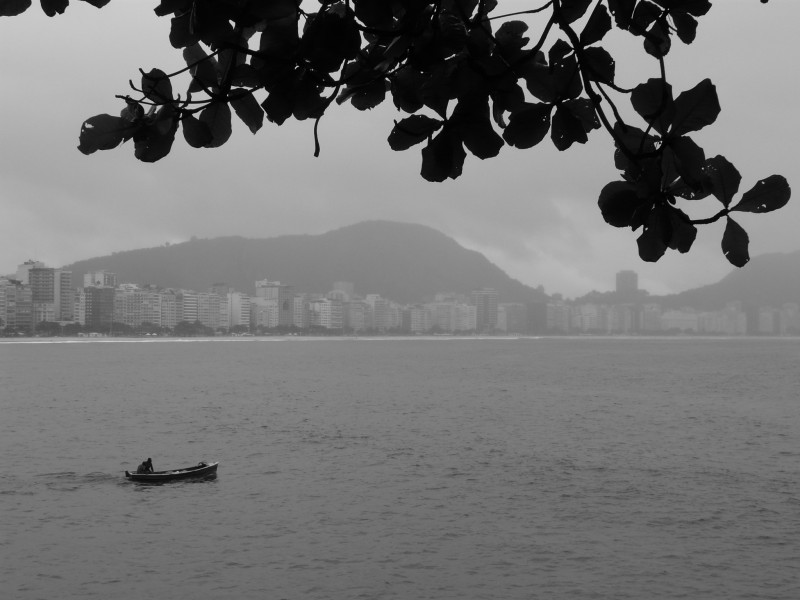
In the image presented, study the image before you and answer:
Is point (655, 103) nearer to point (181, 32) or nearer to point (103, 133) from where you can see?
point (181, 32)

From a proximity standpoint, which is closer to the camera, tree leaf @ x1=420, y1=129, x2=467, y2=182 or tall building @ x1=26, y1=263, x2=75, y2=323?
tree leaf @ x1=420, y1=129, x2=467, y2=182

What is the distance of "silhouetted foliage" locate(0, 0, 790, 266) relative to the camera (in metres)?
1.79

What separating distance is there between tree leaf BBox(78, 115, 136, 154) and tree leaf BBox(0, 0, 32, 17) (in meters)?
0.28

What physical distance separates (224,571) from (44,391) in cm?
5941

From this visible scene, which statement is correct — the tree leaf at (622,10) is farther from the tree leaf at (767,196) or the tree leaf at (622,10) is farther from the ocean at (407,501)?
the ocean at (407,501)

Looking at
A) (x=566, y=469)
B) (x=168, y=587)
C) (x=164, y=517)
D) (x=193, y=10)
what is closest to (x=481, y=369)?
(x=566, y=469)

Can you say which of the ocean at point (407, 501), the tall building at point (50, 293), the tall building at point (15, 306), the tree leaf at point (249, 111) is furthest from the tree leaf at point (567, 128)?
the tall building at point (50, 293)

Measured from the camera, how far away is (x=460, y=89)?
80.8 inches

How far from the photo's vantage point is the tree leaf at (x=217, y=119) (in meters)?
2.10

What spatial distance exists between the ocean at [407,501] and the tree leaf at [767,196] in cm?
1823

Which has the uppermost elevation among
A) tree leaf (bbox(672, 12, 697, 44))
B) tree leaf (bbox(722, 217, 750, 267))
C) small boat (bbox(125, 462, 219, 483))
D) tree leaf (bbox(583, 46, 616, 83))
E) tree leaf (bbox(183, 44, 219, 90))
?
tree leaf (bbox(672, 12, 697, 44))

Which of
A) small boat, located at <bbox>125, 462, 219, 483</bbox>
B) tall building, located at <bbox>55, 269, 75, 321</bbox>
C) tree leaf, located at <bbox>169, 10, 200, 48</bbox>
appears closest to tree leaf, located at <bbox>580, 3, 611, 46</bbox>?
tree leaf, located at <bbox>169, 10, 200, 48</bbox>

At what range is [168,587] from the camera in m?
19.5

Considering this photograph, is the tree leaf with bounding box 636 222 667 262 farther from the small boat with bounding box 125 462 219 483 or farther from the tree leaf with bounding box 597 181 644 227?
the small boat with bounding box 125 462 219 483
